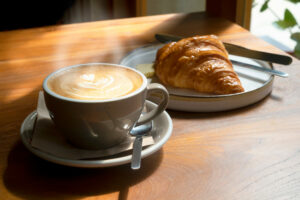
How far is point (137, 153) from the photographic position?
0.51 meters

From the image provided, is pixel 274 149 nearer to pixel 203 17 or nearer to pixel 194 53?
pixel 194 53

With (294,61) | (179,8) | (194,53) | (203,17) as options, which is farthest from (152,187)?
(179,8)

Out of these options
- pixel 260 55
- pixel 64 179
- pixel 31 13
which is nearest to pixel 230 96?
pixel 260 55

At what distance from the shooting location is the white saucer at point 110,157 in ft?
1.61

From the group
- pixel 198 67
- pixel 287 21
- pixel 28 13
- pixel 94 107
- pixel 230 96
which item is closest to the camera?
pixel 94 107

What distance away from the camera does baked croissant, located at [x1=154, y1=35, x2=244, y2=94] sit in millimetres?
761

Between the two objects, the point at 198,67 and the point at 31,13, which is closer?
the point at 198,67

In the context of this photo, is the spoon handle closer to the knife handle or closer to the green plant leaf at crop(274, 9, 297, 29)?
the knife handle

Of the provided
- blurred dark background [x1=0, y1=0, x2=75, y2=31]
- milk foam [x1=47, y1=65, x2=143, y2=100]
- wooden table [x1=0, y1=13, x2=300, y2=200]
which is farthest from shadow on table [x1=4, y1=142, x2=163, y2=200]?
blurred dark background [x1=0, y1=0, x2=75, y2=31]

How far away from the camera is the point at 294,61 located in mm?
951

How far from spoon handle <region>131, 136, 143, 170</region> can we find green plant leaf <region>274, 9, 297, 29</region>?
1220 millimetres

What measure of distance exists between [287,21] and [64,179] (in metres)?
1.35

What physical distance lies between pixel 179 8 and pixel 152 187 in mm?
1935

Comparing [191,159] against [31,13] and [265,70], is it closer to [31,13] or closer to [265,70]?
[265,70]
